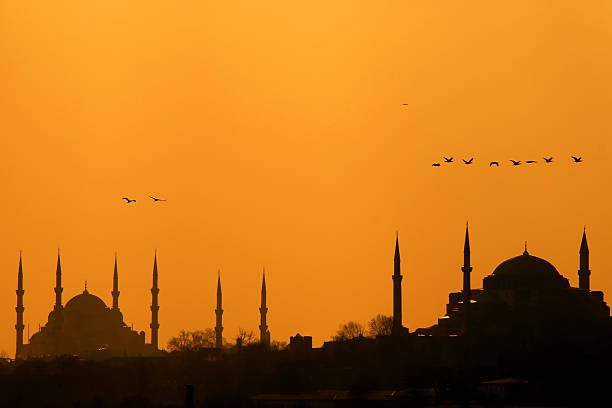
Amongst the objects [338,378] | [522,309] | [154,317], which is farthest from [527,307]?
[154,317]

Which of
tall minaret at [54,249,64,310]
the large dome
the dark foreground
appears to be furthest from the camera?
tall minaret at [54,249,64,310]

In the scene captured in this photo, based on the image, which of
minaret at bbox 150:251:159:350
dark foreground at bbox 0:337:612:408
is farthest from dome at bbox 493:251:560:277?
minaret at bbox 150:251:159:350

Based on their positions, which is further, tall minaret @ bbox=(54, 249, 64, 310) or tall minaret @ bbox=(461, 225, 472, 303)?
tall minaret @ bbox=(54, 249, 64, 310)

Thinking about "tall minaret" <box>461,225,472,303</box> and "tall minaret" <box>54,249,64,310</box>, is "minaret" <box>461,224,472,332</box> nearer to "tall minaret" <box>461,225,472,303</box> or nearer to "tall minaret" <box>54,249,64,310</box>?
"tall minaret" <box>461,225,472,303</box>

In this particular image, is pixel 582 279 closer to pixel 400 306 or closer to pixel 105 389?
pixel 400 306

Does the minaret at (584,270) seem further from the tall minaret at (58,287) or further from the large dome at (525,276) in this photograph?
the tall minaret at (58,287)

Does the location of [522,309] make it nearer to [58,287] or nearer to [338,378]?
[338,378]
